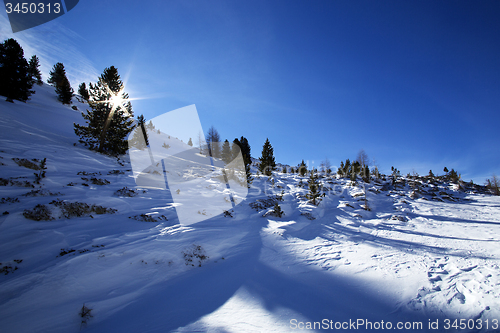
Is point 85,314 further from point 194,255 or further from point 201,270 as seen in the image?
point 194,255

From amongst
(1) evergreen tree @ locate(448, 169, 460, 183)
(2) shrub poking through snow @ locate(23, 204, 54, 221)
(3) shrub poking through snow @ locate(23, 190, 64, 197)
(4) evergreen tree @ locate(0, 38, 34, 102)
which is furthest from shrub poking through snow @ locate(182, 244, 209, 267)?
(1) evergreen tree @ locate(448, 169, 460, 183)

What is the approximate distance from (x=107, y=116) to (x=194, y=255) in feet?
65.6

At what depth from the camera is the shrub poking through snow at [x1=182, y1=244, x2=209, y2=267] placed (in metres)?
6.37

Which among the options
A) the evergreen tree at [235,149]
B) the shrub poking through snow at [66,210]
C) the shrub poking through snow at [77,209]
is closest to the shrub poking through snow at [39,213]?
the shrub poking through snow at [66,210]

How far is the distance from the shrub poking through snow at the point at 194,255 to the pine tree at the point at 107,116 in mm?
18194

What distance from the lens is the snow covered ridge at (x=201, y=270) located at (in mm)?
3826

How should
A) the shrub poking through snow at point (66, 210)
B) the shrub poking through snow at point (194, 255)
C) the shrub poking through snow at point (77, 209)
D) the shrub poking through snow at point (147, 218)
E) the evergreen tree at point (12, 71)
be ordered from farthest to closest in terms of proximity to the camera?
the evergreen tree at point (12, 71), the shrub poking through snow at point (147, 218), the shrub poking through snow at point (77, 209), the shrub poking through snow at point (194, 255), the shrub poking through snow at point (66, 210)

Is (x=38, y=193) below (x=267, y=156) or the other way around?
below

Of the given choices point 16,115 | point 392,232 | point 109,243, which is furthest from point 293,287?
point 16,115

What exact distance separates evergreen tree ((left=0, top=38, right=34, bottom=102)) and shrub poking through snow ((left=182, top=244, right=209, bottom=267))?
3268 centimetres

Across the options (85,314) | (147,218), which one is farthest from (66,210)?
(85,314)

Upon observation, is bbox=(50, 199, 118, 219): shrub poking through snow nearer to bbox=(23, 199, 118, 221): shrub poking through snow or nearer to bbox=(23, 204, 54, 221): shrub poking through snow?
bbox=(23, 199, 118, 221): shrub poking through snow

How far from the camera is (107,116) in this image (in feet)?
61.6

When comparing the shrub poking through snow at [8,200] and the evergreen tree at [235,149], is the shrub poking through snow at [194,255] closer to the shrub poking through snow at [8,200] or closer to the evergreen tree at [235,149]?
the shrub poking through snow at [8,200]
